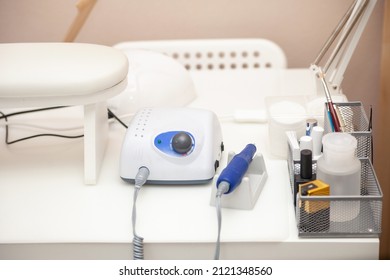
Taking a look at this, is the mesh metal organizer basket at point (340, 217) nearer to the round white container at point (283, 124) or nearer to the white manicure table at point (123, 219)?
the white manicure table at point (123, 219)

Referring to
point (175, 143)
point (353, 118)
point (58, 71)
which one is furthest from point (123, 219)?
point (353, 118)

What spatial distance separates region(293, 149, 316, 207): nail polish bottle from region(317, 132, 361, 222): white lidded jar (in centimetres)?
2

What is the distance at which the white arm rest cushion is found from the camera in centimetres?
103

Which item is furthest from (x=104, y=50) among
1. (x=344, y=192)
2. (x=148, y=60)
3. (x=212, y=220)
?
(x=344, y=192)

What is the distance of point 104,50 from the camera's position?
3.79ft

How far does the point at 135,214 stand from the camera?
3.23ft

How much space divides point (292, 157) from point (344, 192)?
0.41 ft

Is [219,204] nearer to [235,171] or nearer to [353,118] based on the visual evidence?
[235,171]

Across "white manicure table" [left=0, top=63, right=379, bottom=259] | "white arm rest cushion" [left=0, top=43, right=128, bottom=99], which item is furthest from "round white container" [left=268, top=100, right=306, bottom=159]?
"white arm rest cushion" [left=0, top=43, right=128, bottom=99]

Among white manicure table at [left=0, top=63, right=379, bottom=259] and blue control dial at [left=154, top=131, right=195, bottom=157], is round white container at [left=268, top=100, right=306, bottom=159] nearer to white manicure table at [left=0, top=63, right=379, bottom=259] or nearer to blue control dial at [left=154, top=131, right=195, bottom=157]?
white manicure table at [left=0, top=63, right=379, bottom=259]

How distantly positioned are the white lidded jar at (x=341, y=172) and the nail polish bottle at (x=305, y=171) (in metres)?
0.02

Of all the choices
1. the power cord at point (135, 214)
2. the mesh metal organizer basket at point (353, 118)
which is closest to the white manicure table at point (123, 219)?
the power cord at point (135, 214)

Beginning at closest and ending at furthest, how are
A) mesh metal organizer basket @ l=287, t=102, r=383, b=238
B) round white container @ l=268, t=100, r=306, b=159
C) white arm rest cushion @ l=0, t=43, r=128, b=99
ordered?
mesh metal organizer basket @ l=287, t=102, r=383, b=238
white arm rest cushion @ l=0, t=43, r=128, b=99
round white container @ l=268, t=100, r=306, b=159

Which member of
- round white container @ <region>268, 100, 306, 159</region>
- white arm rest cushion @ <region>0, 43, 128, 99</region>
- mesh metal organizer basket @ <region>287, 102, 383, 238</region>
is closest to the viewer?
mesh metal organizer basket @ <region>287, 102, 383, 238</region>
